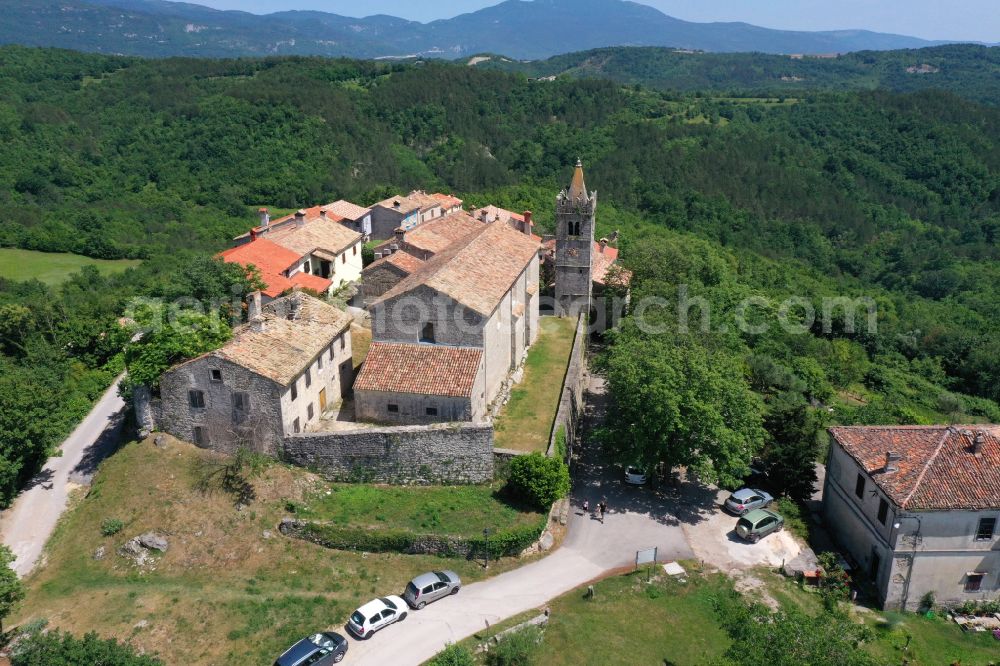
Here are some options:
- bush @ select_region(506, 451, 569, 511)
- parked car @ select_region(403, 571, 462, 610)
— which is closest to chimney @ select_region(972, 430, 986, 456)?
bush @ select_region(506, 451, 569, 511)

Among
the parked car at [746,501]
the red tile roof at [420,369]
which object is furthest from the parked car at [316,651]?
the parked car at [746,501]

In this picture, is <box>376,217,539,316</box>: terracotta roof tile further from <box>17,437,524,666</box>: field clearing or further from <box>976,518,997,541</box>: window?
<box>976,518,997,541</box>: window

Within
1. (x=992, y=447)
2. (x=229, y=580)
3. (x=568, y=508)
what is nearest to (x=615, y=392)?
(x=568, y=508)

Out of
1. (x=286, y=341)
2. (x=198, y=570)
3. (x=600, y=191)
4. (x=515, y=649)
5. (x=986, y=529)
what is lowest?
(x=198, y=570)

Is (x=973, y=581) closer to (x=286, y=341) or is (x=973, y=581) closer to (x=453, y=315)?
(x=453, y=315)

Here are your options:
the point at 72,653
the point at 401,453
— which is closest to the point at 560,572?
the point at 401,453
